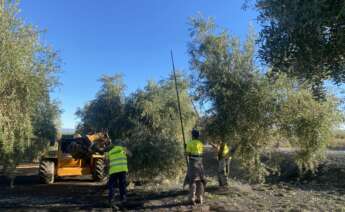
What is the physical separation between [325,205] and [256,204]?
2080mm

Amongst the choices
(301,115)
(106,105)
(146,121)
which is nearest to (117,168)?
(301,115)

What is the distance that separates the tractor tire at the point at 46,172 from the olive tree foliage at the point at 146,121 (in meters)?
2.53

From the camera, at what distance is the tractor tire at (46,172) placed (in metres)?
18.9

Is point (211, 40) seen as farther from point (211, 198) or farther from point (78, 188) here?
point (78, 188)

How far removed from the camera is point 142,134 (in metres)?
16.1

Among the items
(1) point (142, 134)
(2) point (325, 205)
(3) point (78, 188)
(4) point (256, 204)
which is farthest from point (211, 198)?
(3) point (78, 188)

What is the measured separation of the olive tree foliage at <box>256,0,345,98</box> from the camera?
6.85 meters

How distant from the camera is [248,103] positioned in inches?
496

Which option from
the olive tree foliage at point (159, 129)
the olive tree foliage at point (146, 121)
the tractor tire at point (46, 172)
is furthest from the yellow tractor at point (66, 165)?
the olive tree foliage at point (159, 129)

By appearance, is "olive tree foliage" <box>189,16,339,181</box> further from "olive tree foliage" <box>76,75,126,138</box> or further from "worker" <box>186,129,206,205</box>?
"olive tree foliage" <box>76,75,126,138</box>

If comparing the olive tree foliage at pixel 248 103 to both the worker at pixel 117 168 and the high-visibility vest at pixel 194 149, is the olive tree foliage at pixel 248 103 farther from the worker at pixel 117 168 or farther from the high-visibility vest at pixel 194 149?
the worker at pixel 117 168

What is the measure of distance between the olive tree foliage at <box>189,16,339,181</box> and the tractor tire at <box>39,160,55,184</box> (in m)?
9.02

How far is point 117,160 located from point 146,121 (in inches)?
367

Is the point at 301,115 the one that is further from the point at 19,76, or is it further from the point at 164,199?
the point at 19,76
